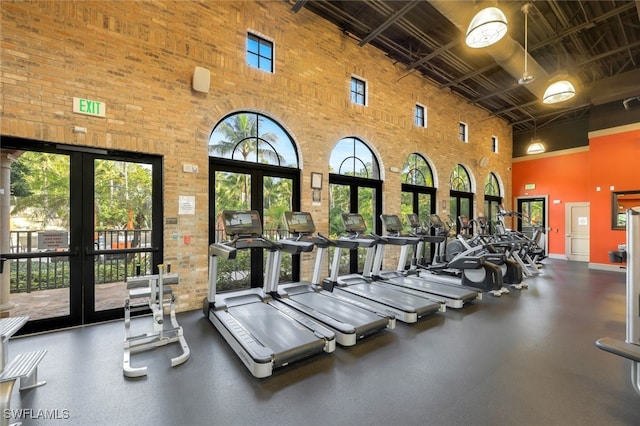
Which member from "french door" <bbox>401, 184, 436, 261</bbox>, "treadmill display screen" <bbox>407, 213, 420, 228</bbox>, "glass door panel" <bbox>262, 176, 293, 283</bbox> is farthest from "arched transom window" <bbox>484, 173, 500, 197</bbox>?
"glass door panel" <bbox>262, 176, 293, 283</bbox>

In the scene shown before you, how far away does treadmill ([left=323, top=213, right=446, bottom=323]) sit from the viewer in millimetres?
4051

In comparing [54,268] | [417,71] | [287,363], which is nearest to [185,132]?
[54,268]

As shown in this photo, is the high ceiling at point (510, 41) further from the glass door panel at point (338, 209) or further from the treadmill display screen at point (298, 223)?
the treadmill display screen at point (298, 223)

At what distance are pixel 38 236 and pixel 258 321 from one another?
303 cm

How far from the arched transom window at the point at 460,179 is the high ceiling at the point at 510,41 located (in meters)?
2.39

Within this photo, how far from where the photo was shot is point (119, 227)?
414 cm

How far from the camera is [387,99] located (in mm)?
7410

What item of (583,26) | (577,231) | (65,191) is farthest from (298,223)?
(577,231)

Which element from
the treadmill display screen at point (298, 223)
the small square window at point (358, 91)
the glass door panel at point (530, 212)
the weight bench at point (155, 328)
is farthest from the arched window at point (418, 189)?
the weight bench at point (155, 328)

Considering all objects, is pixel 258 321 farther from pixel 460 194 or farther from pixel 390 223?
pixel 460 194

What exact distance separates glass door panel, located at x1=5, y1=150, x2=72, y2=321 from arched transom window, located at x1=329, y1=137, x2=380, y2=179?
460cm

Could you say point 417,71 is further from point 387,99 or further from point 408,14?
point 408,14

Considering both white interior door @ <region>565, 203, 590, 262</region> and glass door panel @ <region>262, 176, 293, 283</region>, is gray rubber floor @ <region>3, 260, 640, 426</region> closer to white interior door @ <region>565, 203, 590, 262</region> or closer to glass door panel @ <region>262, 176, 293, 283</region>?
glass door panel @ <region>262, 176, 293, 283</region>

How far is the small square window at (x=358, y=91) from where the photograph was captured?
6.79 metres
